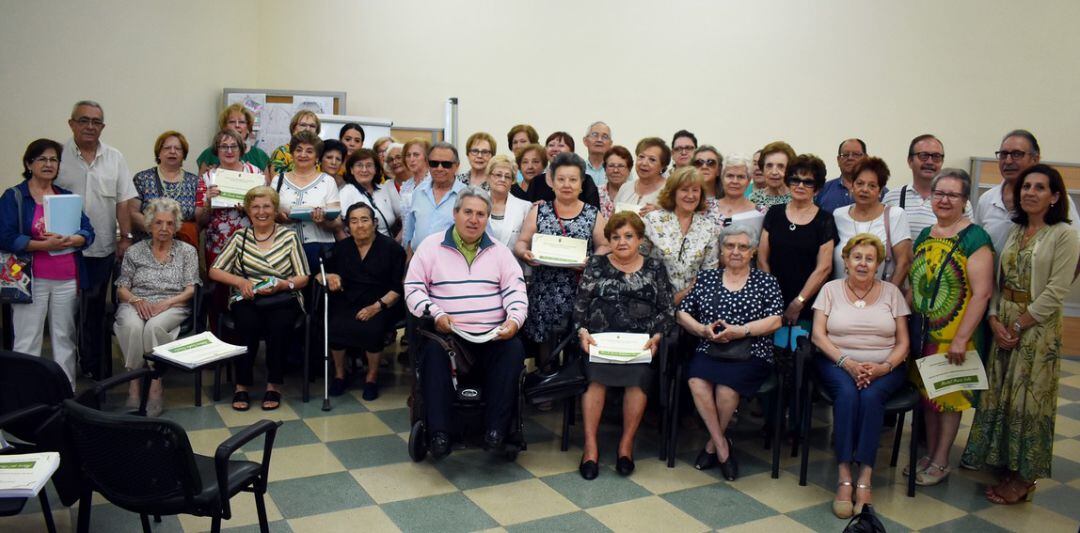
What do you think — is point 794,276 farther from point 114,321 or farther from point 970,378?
point 114,321

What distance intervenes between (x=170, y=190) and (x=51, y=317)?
1.02 m

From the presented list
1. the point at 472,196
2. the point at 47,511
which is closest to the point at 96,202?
the point at 472,196

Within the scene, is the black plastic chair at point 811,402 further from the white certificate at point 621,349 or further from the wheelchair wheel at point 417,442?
the wheelchair wheel at point 417,442

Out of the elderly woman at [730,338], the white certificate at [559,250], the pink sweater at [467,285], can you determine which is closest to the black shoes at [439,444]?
the pink sweater at [467,285]

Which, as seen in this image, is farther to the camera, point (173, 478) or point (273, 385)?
point (273, 385)

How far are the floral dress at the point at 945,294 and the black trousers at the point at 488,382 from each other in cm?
191

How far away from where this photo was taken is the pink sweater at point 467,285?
394cm

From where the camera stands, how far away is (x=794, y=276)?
411 cm

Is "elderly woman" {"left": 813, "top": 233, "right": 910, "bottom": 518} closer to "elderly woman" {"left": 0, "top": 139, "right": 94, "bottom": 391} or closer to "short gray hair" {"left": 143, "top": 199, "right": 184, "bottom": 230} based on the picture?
"short gray hair" {"left": 143, "top": 199, "right": 184, "bottom": 230}

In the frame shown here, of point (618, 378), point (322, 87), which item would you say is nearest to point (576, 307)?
point (618, 378)

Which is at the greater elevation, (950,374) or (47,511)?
(950,374)

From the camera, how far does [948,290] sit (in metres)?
3.68

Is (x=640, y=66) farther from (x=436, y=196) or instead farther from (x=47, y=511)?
(x=47, y=511)

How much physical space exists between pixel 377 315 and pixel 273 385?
0.73 meters
